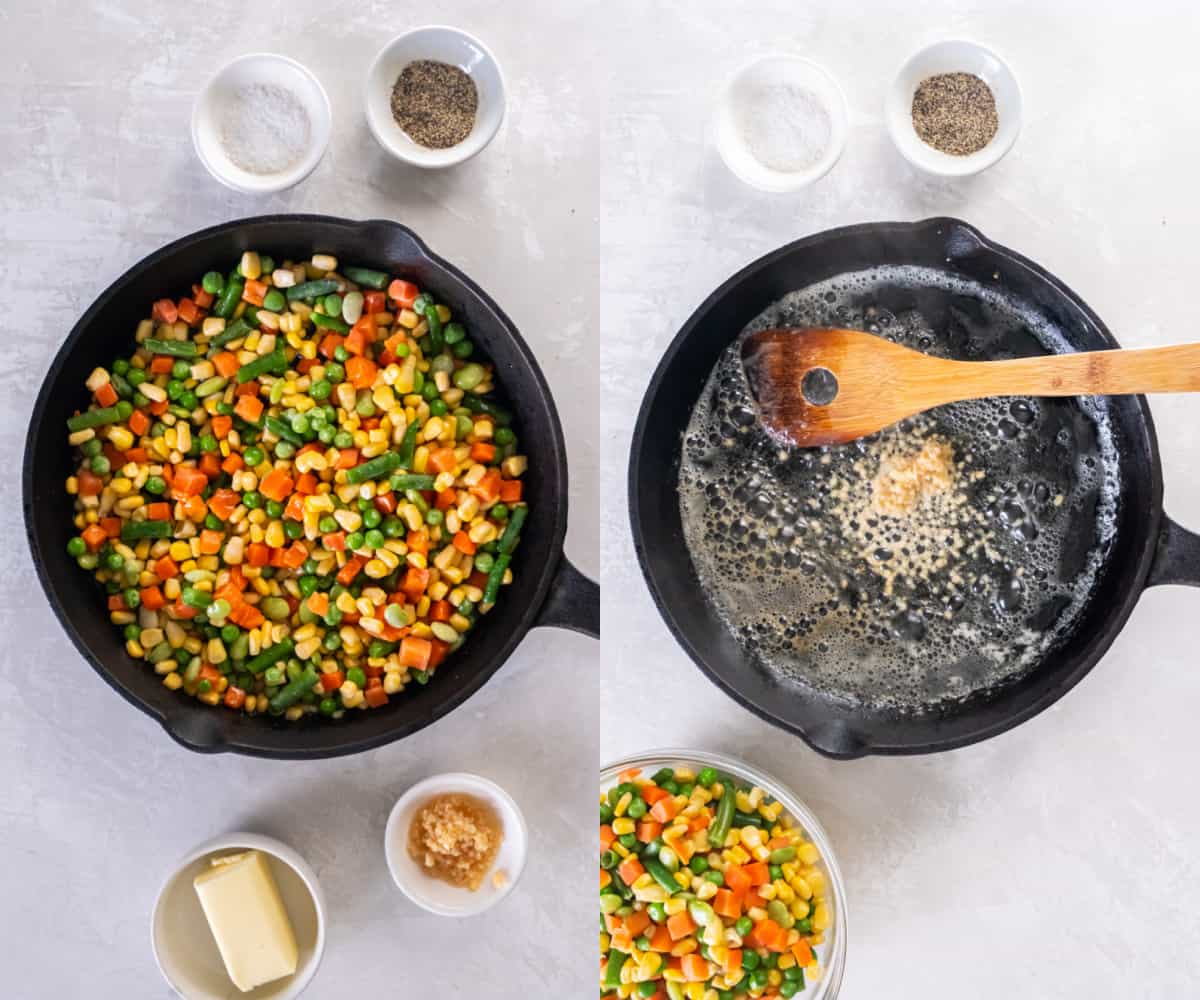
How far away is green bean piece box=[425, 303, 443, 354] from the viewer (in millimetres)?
1480

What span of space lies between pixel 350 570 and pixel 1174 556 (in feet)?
3.51

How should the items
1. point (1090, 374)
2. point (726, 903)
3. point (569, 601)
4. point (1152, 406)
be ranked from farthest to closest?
1. point (1152, 406)
2. point (726, 903)
3. point (569, 601)
4. point (1090, 374)

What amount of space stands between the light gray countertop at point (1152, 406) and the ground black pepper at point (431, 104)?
229mm

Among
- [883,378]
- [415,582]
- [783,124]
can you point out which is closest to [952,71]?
[783,124]

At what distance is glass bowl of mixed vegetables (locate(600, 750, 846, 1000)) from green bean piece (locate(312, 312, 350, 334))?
72 cm

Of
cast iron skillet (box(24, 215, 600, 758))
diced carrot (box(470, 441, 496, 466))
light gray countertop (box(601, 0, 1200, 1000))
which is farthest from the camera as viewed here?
light gray countertop (box(601, 0, 1200, 1000))

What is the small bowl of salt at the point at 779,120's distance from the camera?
5.11ft

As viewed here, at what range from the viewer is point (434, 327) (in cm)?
149

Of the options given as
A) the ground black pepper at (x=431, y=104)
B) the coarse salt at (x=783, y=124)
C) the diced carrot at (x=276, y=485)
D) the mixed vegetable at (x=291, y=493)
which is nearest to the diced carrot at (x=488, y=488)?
the mixed vegetable at (x=291, y=493)

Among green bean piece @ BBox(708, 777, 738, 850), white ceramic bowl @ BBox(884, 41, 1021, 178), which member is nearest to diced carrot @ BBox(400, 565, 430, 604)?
green bean piece @ BBox(708, 777, 738, 850)

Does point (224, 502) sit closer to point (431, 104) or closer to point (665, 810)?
point (431, 104)

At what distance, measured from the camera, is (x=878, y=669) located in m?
1.54

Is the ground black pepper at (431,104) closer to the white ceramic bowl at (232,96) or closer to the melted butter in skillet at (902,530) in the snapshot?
the white ceramic bowl at (232,96)

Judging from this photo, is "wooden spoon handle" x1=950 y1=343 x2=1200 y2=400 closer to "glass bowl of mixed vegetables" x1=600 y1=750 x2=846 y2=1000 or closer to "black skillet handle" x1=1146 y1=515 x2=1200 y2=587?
"black skillet handle" x1=1146 y1=515 x2=1200 y2=587
